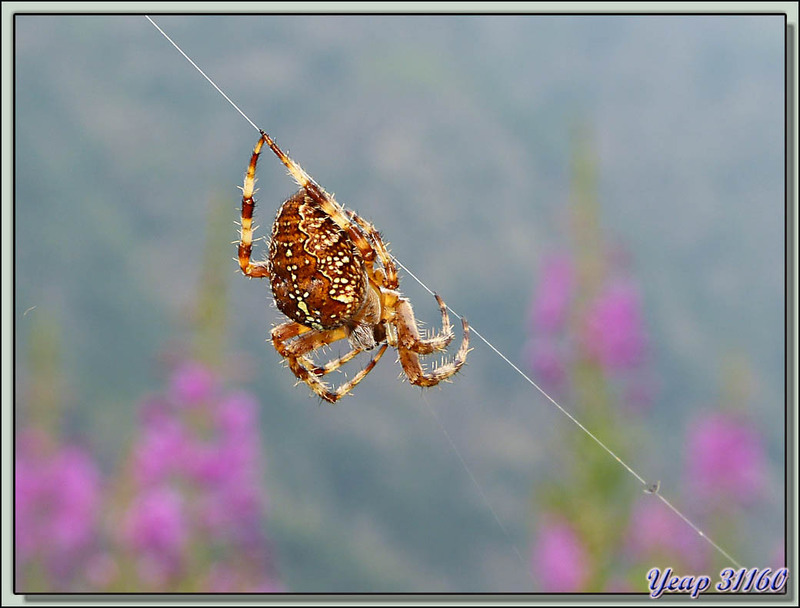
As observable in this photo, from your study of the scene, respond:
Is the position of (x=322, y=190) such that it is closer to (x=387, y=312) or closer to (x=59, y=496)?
(x=387, y=312)

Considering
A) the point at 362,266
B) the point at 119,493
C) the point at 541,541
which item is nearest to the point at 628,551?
the point at 541,541

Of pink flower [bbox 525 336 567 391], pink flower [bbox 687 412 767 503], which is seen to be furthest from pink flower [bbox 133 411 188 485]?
pink flower [bbox 687 412 767 503]

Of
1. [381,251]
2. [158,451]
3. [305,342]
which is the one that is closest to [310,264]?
[381,251]

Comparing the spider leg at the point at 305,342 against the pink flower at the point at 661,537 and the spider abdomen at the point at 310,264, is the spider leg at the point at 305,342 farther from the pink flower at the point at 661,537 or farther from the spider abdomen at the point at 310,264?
the pink flower at the point at 661,537

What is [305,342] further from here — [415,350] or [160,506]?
[160,506]

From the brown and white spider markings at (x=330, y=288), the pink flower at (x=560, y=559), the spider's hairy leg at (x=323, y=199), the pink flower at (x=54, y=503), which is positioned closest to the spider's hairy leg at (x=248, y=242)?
the brown and white spider markings at (x=330, y=288)

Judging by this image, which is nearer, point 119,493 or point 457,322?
point 457,322

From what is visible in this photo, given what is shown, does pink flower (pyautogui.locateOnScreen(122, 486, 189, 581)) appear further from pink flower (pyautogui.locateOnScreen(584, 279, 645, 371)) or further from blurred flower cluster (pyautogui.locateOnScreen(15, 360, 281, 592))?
pink flower (pyautogui.locateOnScreen(584, 279, 645, 371))
